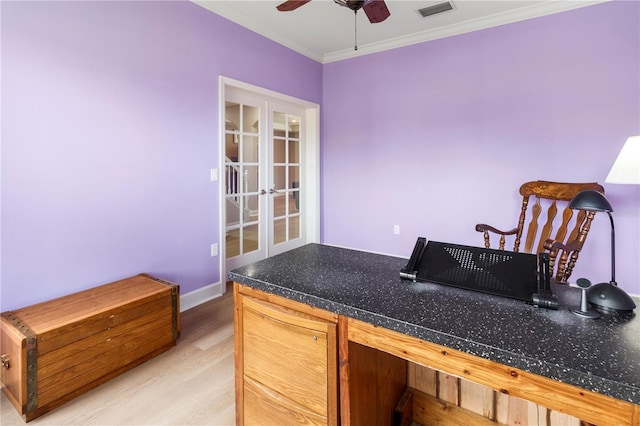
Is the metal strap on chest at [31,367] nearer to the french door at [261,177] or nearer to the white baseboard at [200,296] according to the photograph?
the white baseboard at [200,296]

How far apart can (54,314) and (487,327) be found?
2.13 metres

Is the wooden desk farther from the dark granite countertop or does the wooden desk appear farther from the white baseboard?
the white baseboard

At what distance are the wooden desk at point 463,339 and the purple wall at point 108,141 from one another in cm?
154

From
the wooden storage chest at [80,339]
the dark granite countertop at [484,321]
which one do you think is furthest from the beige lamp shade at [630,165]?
the wooden storage chest at [80,339]

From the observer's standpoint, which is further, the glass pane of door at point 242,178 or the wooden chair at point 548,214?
the glass pane of door at point 242,178

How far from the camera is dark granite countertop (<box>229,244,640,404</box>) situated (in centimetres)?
71

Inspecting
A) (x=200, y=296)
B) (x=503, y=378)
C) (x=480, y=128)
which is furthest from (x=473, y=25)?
(x=200, y=296)

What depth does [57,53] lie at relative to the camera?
203 cm

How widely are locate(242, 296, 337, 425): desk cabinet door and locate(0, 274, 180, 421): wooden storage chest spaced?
105cm

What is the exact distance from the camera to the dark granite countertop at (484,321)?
709mm

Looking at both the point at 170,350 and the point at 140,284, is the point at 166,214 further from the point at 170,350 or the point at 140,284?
the point at 170,350

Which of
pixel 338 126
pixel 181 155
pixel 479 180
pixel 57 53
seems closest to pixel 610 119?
pixel 479 180

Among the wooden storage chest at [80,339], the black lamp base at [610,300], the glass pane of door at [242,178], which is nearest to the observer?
the black lamp base at [610,300]

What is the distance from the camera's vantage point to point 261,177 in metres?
3.79
